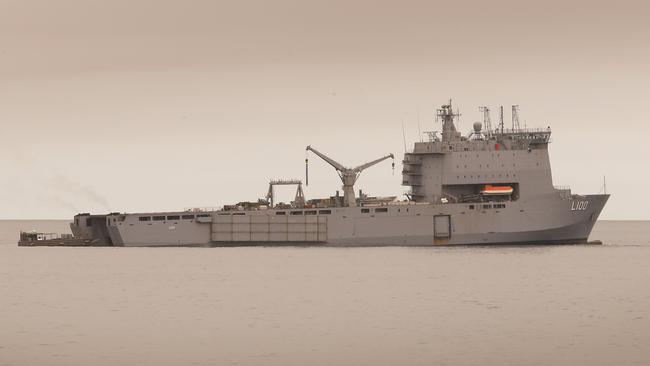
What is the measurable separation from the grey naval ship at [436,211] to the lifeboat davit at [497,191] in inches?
2.7

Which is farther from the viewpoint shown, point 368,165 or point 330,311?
point 368,165

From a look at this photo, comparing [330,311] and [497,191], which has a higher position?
[497,191]

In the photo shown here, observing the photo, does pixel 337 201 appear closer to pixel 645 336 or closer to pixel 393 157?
pixel 393 157

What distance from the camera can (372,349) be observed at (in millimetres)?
32500

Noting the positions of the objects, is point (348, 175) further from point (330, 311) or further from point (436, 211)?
point (330, 311)

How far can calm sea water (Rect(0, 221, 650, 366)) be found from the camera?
31.8 metres

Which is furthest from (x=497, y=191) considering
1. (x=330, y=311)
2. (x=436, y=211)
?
(x=330, y=311)

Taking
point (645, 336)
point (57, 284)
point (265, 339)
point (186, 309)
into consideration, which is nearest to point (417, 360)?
point (265, 339)

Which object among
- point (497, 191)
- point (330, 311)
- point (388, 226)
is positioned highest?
point (497, 191)

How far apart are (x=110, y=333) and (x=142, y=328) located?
138 centimetres

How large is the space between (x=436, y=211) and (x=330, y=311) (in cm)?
3281

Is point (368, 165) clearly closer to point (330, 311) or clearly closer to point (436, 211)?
point (436, 211)

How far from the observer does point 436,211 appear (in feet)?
242

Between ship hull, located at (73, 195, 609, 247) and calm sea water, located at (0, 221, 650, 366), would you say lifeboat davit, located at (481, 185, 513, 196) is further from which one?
calm sea water, located at (0, 221, 650, 366)
